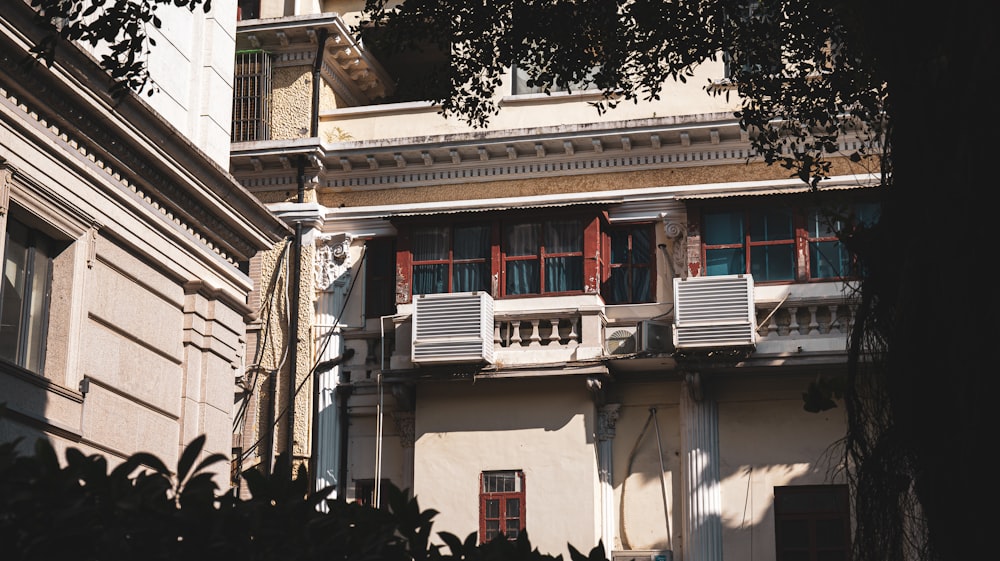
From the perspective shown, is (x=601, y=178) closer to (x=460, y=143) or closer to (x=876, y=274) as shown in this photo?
(x=460, y=143)

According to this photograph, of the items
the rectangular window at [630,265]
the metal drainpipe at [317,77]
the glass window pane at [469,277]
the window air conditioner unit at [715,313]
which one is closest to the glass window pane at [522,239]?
the glass window pane at [469,277]

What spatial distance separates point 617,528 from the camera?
24.2m

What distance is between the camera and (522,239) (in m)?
25.2

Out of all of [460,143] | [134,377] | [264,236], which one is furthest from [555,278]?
[134,377]

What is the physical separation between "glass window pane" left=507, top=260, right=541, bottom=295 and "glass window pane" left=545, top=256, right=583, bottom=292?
195 millimetres

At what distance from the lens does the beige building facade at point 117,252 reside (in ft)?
43.8

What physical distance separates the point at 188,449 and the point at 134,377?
9883 millimetres

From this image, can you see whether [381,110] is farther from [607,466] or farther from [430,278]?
[607,466]

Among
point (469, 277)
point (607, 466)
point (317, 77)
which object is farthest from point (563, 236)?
point (317, 77)

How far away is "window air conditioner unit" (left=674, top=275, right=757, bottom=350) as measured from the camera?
76.6ft

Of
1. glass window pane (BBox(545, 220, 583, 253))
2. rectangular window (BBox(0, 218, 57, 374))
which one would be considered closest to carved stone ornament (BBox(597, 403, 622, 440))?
glass window pane (BBox(545, 220, 583, 253))

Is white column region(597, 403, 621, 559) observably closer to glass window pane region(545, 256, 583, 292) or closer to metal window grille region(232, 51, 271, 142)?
glass window pane region(545, 256, 583, 292)

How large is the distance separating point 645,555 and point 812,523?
2694 mm

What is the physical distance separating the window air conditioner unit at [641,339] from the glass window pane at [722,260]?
1.21 meters
